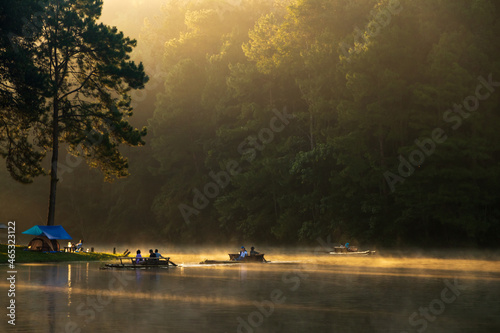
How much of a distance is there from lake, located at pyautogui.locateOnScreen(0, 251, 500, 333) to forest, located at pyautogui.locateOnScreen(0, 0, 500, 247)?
98.0 ft

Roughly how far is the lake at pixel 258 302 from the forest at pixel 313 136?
29.9 meters

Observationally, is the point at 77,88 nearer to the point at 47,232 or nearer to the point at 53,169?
the point at 53,169

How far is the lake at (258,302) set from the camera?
1752 cm

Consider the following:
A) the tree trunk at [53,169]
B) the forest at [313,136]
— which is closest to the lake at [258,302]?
the tree trunk at [53,169]

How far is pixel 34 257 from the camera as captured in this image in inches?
1989

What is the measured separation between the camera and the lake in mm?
17516

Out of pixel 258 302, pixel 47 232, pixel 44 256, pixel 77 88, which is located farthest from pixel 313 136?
pixel 258 302

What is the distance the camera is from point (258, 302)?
23078mm

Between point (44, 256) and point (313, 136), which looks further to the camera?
point (313, 136)

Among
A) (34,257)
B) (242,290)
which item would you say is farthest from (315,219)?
(242,290)

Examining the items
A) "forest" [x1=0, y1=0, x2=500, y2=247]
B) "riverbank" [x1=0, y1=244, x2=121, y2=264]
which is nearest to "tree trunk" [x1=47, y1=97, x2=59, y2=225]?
"riverbank" [x1=0, y1=244, x2=121, y2=264]

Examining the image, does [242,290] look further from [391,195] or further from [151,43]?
[151,43]

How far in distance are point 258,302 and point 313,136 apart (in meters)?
60.9

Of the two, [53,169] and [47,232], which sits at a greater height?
[53,169]
